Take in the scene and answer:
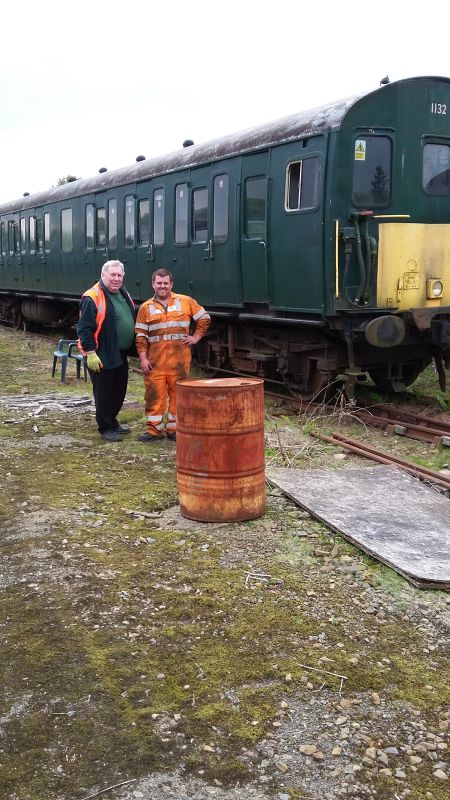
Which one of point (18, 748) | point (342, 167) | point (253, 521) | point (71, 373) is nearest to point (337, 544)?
point (253, 521)

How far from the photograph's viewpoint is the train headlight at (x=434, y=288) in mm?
8781

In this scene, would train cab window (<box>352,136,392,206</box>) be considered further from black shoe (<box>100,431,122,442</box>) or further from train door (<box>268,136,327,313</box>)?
black shoe (<box>100,431,122,442</box>)

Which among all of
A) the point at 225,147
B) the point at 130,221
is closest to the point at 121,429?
the point at 225,147

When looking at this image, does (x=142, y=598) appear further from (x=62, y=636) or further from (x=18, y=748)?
(x=18, y=748)

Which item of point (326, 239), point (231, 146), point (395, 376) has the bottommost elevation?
point (395, 376)

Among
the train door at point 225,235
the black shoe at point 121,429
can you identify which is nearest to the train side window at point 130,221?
the train door at point 225,235

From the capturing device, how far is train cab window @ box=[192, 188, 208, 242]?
11.3m

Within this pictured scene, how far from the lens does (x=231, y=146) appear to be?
10539mm

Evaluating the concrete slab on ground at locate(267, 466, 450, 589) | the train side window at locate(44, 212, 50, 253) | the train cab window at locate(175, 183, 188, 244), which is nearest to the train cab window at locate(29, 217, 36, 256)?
the train side window at locate(44, 212, 50, 253)

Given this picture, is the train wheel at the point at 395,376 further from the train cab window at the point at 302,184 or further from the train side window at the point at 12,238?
the train side window at the point at 12,238

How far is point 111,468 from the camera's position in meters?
6.83

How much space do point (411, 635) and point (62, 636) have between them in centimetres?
172

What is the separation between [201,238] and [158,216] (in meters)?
1.66

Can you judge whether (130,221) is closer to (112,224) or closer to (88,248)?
(112,224)
